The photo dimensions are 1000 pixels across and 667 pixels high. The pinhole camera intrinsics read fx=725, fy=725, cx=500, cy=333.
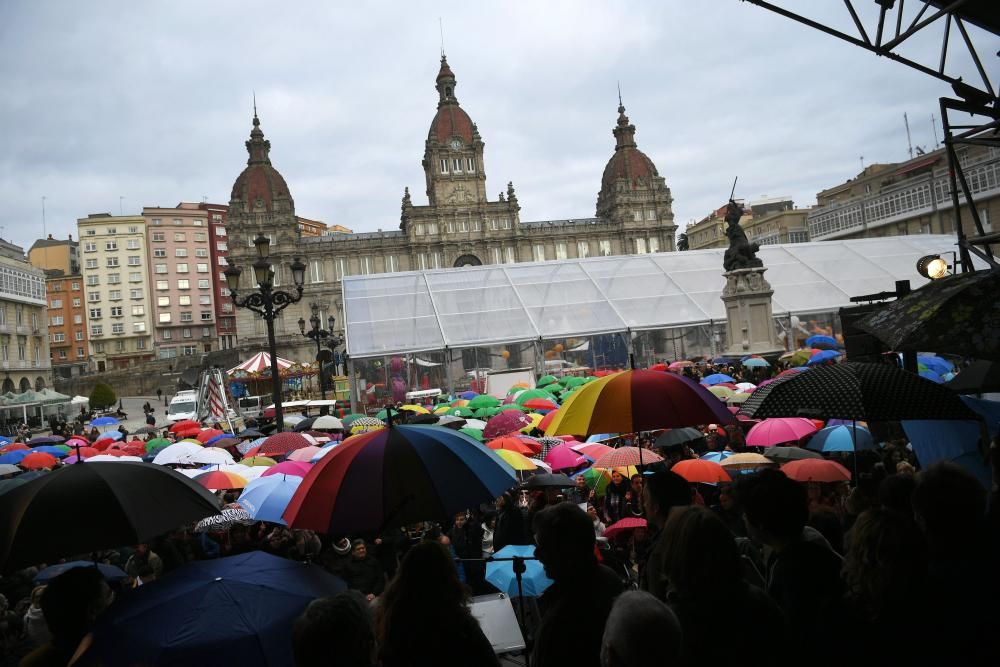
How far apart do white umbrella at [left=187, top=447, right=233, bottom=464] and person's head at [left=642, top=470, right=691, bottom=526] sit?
7.40 m

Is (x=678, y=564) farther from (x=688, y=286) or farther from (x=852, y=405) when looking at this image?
(x=688, y=286)

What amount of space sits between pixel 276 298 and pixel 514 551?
9820 millimetres

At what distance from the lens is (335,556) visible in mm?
5539

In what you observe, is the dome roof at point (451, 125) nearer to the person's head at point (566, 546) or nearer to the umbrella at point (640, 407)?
the umbrella at point (640, 407)

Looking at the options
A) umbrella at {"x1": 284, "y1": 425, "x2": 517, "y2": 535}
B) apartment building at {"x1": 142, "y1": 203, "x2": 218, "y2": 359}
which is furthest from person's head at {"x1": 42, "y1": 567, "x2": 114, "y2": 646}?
apartment building at {"x1": 142, "y1": 203, "x2": 218, "y2": 359}

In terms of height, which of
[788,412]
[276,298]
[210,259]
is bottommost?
[788,412]

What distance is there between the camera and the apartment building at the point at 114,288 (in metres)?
76.2

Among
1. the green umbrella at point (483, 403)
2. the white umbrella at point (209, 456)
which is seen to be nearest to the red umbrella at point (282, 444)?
the white umbrella at point (209, 456)

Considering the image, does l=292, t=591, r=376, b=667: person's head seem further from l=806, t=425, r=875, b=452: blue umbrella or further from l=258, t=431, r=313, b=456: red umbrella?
l=258, t=431, r=313, b=456: red umbrella

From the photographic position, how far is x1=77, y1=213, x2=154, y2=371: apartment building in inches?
3002

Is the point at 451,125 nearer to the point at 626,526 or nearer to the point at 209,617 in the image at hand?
the point at 626,526

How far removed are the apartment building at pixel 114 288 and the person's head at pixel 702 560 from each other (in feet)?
272

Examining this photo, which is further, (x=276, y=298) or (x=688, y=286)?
(x=688, y=286)

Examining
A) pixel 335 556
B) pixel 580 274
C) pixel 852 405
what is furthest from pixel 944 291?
pixel 580 274
